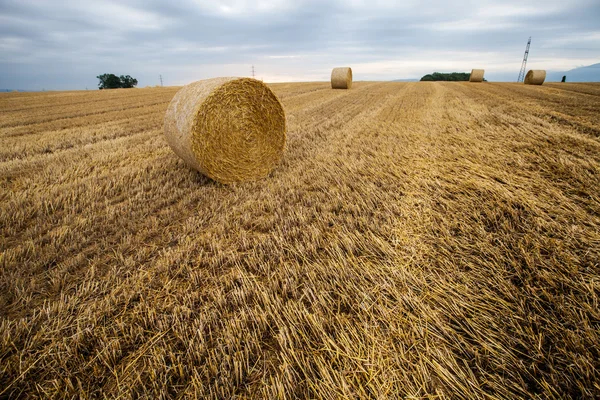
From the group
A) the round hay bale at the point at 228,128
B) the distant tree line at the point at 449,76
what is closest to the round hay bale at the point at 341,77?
the round hay bale at the point at 228,128

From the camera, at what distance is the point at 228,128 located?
4629mm

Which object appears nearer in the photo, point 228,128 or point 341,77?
point 228,128

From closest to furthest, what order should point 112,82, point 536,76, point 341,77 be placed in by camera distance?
point 341,77, point 536,76, point 112,82

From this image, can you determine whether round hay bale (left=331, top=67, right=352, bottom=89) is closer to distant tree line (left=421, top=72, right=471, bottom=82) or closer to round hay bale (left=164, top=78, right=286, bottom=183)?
round hay bale (left=164, top=78, right=286, bottom=183)

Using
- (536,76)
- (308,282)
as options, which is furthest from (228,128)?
(536,76)

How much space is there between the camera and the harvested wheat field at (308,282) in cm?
153

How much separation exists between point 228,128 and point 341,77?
19777mm

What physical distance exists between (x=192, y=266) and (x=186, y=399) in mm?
1229

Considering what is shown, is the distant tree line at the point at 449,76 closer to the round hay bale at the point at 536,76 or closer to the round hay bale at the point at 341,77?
the round hay bale at the point at 536,76

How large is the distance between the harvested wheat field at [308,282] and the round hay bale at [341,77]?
757 inches

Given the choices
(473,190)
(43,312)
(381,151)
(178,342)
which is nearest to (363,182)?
(473,190)

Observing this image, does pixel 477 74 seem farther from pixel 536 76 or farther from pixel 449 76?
pixel 449 76

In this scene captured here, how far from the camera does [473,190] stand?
3604mm

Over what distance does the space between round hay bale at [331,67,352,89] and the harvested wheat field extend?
19.2m
